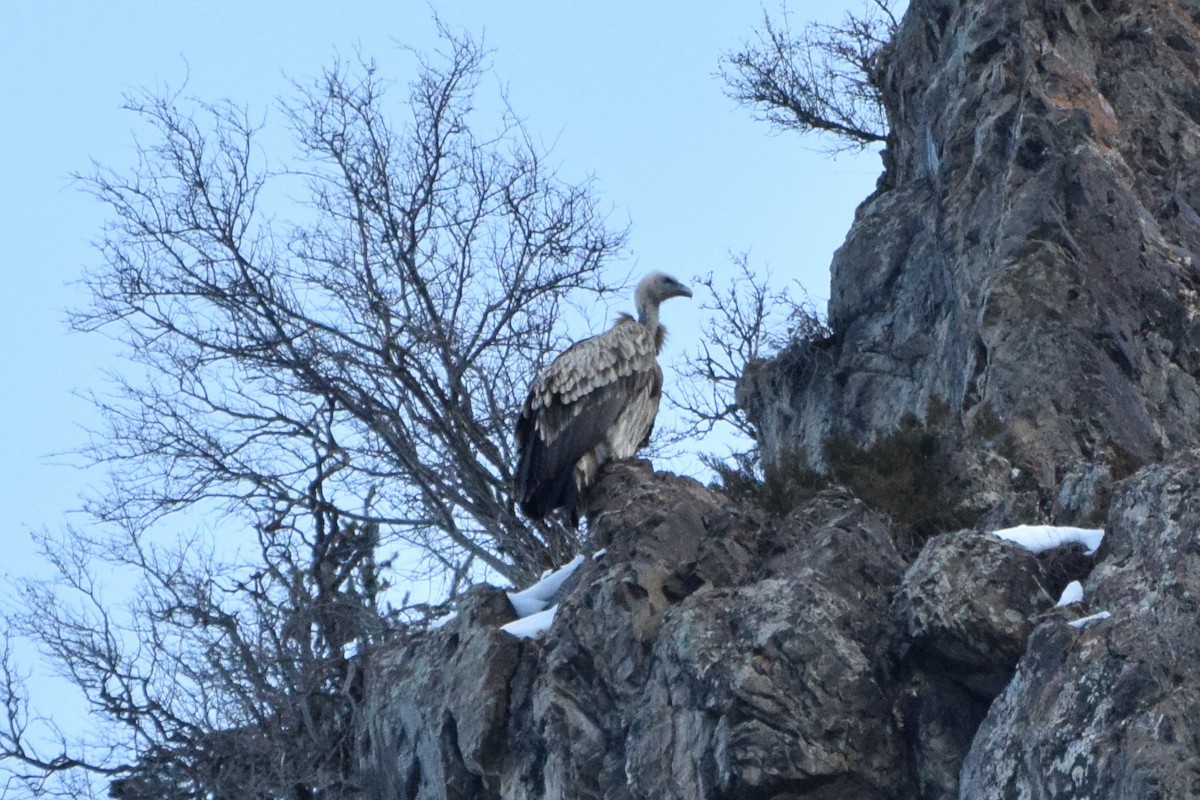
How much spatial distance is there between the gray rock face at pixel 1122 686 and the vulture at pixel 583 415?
4.75 m

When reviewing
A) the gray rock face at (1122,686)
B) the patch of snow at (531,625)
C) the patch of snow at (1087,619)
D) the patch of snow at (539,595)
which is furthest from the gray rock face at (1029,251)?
the patch of snow at (1087,619)

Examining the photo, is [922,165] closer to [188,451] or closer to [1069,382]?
[1069,382]

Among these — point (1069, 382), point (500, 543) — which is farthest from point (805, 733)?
point (500, 543)

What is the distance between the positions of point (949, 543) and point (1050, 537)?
1.83ft

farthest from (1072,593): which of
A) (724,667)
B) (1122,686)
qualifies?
(724,667)

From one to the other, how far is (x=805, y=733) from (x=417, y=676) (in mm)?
3357

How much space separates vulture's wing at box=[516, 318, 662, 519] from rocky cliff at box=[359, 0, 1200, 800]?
13.8 inches

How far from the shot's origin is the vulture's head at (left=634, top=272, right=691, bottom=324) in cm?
1400

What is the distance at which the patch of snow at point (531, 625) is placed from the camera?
1075 cm

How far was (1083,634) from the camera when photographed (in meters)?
7.67

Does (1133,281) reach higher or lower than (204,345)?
lower

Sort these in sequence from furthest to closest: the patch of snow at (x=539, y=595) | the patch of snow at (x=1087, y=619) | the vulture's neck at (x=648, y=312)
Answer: the vulture's neck at (x=648, y=312)
the patch of snow at (x=539, y=595)
the patch of snow at (x=1087, y=619)

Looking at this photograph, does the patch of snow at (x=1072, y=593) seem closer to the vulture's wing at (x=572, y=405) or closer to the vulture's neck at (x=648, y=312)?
the vulture's wing at (x=572, y=405)

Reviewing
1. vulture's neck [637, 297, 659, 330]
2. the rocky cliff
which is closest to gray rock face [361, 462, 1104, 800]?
the rocky cliff
